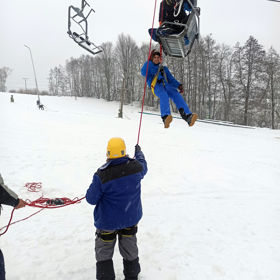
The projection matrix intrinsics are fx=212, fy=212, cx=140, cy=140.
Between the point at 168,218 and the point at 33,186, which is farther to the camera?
the point at 33,186

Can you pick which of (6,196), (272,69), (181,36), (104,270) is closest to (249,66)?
(272,69)

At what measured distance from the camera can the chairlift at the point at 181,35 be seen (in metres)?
3.29

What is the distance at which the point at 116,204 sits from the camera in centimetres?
239

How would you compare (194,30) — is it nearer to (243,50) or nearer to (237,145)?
(237,145)

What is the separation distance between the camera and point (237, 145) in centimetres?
1140

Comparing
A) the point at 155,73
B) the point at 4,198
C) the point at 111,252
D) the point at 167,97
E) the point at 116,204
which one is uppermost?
the point at 155,73

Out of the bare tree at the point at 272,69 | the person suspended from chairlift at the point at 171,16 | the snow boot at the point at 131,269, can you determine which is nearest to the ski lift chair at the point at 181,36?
the person suspended from chairlift at the point at 171,16

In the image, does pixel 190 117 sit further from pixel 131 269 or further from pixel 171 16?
pixel 131 269

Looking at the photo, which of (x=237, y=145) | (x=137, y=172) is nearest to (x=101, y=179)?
(x=137, y=172)

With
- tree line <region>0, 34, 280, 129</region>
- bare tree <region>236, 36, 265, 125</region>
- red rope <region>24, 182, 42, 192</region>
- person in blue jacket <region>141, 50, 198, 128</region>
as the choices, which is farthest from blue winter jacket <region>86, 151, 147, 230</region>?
bare tree <region>236, 36, 265, 125</region>

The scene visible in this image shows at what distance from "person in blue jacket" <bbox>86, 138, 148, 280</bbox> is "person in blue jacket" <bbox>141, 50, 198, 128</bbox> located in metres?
1.92

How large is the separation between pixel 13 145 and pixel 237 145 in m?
10.7

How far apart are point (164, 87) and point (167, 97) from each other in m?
0.25

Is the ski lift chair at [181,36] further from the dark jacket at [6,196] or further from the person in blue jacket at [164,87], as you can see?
the dark jacket at [6,196]
